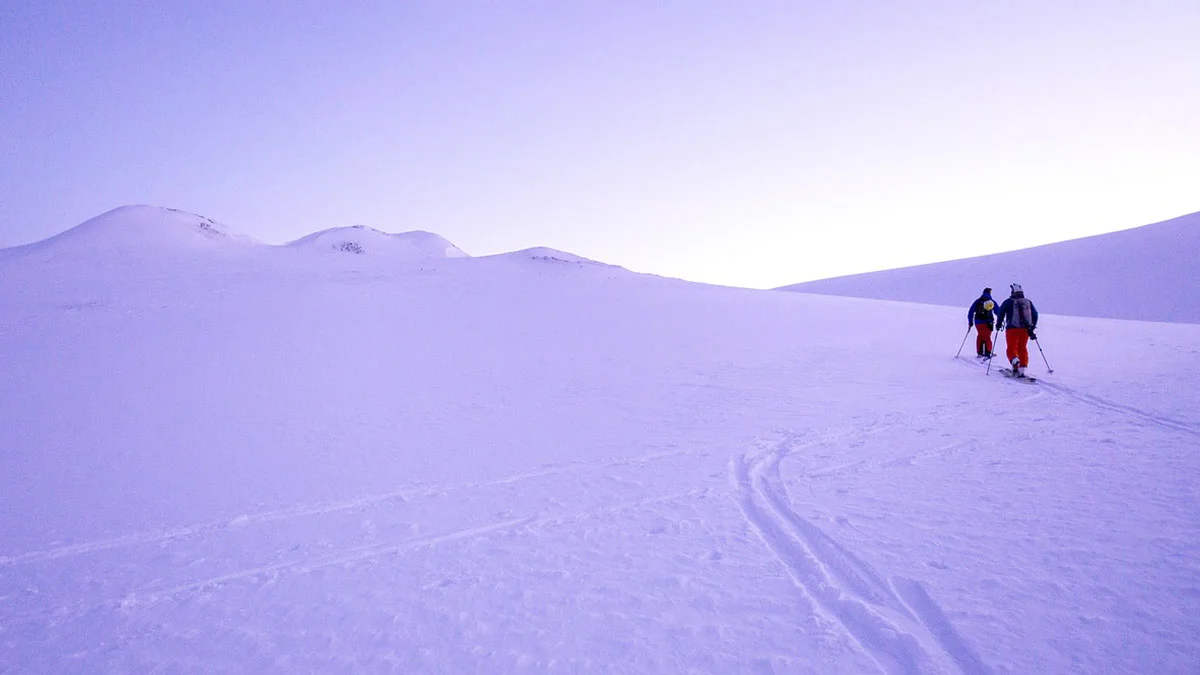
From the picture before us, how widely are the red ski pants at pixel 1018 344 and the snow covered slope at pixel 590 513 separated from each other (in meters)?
0.70

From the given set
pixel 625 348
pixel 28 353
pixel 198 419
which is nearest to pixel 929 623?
pixel 198 419

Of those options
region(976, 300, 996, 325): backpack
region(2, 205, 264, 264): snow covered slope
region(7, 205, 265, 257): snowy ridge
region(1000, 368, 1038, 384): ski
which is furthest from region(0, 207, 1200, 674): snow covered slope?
region(7, 205, 265, 257): snowy ridge

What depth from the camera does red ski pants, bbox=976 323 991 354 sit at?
45.7 ft

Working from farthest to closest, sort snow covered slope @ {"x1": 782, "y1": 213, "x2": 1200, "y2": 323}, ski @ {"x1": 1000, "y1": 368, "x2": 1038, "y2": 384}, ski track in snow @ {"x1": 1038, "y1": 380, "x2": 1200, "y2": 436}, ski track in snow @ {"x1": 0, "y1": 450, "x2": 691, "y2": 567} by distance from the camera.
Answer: snow covered slope @ {"x1": 782, "y1": 213, "x2": 1200, "y2": 323} → ski @ {"x1": 1000, "y1": 368, "x2": 1038, "y2": 384} → ski track in snow @ {"x1": 1038, "y1": 380, "x2": 1200, "y2": 436} → ski track in snow @ {"x1": 0, "y1": 450, "x2": 691, "y2": 567}

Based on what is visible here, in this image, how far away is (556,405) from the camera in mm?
10586

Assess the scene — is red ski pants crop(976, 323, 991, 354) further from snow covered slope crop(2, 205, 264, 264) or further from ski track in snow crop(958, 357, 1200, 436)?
snow covered slope crop(2, 205, 264, 264)

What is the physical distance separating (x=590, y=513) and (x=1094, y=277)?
169 ft

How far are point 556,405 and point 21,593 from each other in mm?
7004

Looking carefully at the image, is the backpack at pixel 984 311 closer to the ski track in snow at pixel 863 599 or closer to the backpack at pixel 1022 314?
the backpack at pixel 1022 314

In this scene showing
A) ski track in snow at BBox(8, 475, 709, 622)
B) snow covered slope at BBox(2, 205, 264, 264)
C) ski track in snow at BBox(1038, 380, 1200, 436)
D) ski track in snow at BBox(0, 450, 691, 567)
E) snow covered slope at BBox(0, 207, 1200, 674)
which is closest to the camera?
snow covered slope at BBox(0, 207, 1200, 674)

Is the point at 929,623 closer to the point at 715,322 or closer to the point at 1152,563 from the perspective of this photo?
the point at 1152,563

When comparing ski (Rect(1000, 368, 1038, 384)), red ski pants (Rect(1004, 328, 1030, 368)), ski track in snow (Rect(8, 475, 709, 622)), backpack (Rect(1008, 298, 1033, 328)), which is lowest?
ski track in snow (Rect(8, 475, 709, 622))

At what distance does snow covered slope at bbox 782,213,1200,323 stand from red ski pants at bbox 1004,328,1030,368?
103 ft

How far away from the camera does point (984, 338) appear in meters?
14.0
